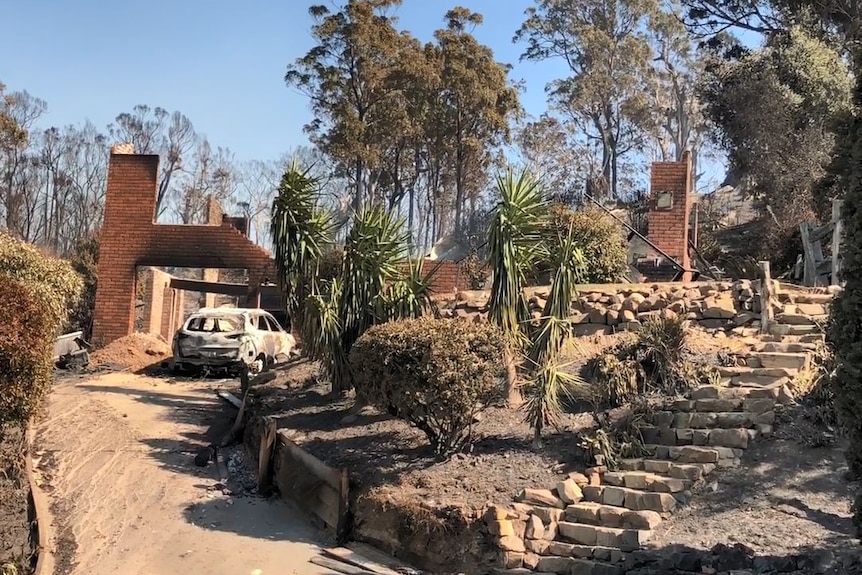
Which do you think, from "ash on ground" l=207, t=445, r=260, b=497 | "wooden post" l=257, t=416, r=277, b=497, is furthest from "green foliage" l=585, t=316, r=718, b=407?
"ash on ground" l=207, t=445, r=260, b=497

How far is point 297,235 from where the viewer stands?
1255cm

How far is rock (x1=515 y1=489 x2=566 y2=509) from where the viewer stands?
7.38 m

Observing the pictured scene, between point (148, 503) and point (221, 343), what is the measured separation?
730 centimetres

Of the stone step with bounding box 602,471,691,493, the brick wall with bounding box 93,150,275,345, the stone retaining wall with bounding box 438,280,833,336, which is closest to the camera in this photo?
the stone step with bounding box 602,471,691,493

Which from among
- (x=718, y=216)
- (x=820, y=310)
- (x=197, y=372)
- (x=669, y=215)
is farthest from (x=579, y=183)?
(x=820, y=310)

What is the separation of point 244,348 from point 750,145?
55.1 ft

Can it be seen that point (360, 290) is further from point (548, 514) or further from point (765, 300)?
point (765, 300)

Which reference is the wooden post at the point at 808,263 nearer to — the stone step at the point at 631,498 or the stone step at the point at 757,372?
the stone step at the point at 757,372

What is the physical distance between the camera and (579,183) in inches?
1473

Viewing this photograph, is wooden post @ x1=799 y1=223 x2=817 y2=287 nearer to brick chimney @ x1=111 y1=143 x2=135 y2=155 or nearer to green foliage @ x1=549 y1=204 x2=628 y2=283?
green foliage @ x1=549 y1=204 x2=628 y2=283

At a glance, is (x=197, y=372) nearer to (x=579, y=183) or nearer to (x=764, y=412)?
(x=764, y=412)

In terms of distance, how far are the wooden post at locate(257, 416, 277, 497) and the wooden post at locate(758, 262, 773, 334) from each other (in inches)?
255

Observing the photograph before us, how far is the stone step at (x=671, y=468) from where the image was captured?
743 cm

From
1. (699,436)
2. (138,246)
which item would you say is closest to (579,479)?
(699,436)
